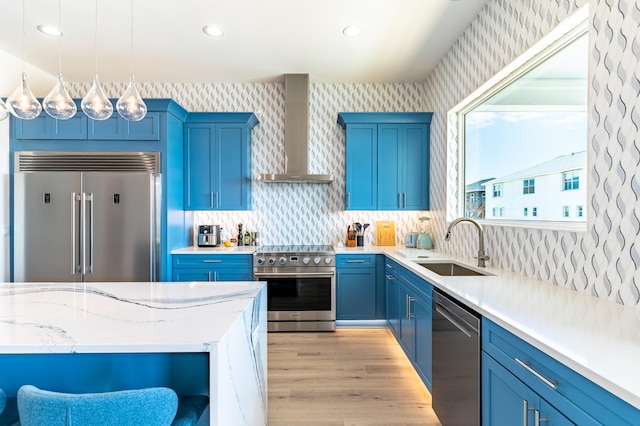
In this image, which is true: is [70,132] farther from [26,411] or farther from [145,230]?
[26,411]

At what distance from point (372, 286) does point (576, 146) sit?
Answer: 7.64 ft

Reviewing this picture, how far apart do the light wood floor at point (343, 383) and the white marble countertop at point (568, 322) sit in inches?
37.0

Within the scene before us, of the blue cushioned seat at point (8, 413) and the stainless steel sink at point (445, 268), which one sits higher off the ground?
the stainless steel sink at point (445, 268)

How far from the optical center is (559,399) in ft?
3.36

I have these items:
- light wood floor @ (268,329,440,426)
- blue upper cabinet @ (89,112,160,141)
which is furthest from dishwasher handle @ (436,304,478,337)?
blue upper cabinet @ (89,112,160,141)

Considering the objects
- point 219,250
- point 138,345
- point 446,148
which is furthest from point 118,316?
point 446,148

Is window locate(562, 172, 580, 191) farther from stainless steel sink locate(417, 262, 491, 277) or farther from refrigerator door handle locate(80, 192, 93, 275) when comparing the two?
refrigerator door handle locate(80, 192, 93, 275)

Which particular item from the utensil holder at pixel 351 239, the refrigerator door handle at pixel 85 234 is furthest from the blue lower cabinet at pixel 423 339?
the refrigerator door handle at pixel 85 234

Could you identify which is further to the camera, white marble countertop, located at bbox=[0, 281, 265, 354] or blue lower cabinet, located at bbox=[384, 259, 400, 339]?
blue lower cabinet, located at bbox=[384, 259, 400, 339]

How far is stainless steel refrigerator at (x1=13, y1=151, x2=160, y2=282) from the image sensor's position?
328cm

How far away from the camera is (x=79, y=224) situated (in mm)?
3271

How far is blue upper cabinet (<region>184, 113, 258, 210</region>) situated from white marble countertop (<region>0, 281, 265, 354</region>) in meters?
2.07

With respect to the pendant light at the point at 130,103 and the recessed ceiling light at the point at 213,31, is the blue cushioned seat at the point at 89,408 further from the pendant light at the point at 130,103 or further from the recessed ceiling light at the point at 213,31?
the recessed ceiling light at the point at 213,31

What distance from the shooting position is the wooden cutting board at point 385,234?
410cm
